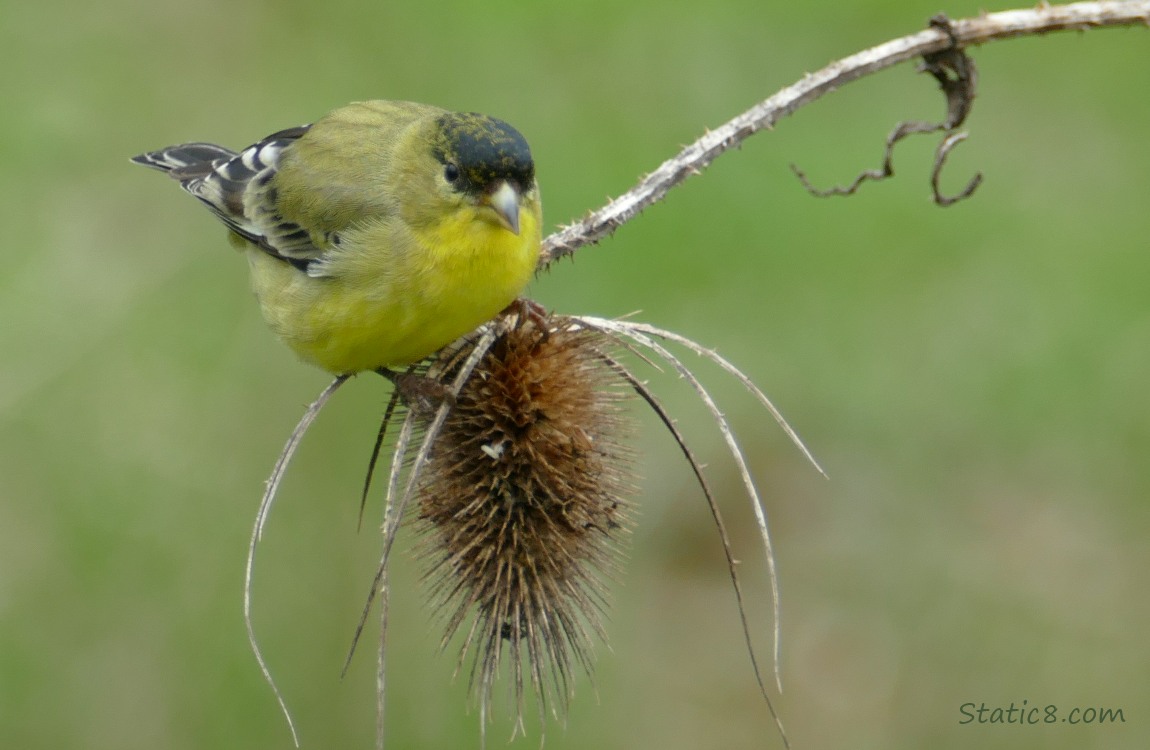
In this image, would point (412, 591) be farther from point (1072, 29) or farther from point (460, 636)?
point (1072, 29)

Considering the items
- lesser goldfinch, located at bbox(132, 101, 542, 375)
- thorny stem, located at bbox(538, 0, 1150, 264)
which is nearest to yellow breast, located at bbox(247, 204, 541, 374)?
lesser goldfinch, located at bbox(132, 101, 542, 375)

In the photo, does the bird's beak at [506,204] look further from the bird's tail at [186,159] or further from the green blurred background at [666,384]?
the green blurred background at [666,384]

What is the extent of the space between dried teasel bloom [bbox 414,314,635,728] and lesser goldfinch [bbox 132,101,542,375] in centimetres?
30

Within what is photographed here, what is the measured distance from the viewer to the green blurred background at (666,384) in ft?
19.1

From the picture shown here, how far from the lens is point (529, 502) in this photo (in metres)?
3.80

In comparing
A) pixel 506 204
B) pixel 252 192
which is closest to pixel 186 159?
pixel 252 192

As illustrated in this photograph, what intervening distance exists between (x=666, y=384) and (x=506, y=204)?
2.73 metres

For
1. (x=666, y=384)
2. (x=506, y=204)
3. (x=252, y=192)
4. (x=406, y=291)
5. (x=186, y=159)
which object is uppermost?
(x=186, y=159)

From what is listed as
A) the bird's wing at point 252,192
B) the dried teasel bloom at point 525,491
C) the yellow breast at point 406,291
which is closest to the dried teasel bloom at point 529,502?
the dried teasel bloom at point 525,491

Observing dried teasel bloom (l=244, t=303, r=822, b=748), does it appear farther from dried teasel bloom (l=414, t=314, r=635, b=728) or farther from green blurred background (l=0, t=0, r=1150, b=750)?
green blurred background (l=0, t=0, r=1150, b=750)

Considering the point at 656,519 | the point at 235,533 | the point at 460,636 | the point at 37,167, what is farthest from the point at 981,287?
the point at 37,167

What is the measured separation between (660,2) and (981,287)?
95.8 inches

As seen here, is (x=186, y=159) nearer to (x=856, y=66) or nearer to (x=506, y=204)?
(x=506, y=204)

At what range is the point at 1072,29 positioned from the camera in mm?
3604
